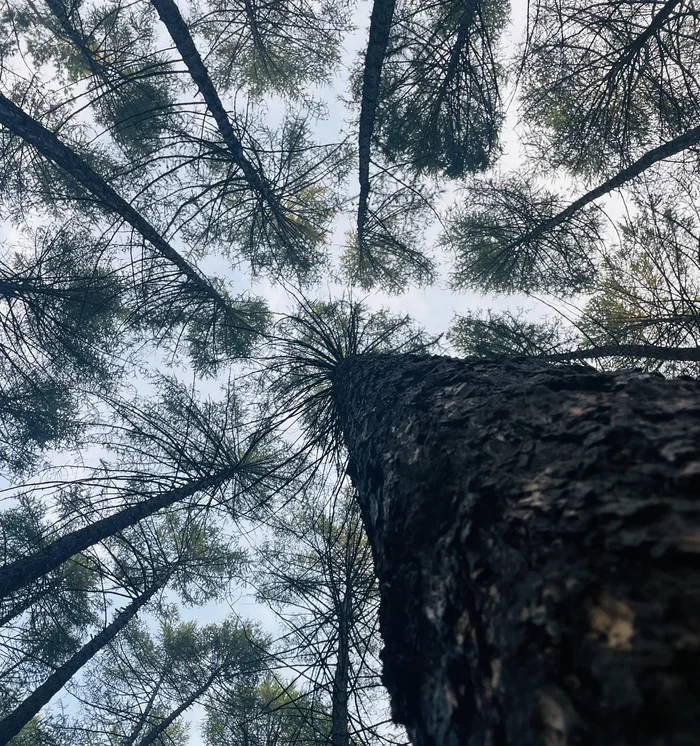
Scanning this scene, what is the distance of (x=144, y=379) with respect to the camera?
24.7ft

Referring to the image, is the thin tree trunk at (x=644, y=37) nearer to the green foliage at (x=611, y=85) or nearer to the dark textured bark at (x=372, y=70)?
the green foliage at (x=611, y=85)

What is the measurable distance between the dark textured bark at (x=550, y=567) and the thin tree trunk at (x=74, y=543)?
3.06 meters

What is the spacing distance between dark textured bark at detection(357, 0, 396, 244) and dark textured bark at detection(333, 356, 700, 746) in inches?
121

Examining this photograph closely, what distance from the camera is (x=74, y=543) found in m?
4.83

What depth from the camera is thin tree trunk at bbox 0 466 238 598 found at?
438 cm

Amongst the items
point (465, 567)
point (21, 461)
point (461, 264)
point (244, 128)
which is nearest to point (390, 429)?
point (465, 567)

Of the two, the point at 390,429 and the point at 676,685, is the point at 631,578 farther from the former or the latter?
the point at 390,429

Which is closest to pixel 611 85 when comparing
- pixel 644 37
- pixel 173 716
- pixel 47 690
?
pixel 644 37

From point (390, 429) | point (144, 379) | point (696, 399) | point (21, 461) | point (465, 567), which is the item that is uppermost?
point (144, 379)

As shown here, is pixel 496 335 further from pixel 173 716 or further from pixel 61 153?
pixel 173 716

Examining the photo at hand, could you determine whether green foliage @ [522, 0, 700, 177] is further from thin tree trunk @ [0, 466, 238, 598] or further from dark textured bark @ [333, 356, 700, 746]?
thin tree trunk @ [0, 466, 238, 598]

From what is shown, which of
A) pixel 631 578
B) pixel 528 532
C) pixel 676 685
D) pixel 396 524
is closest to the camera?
pixel 676 685

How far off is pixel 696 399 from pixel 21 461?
31.9 ft

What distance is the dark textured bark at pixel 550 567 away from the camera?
21.8 inches
